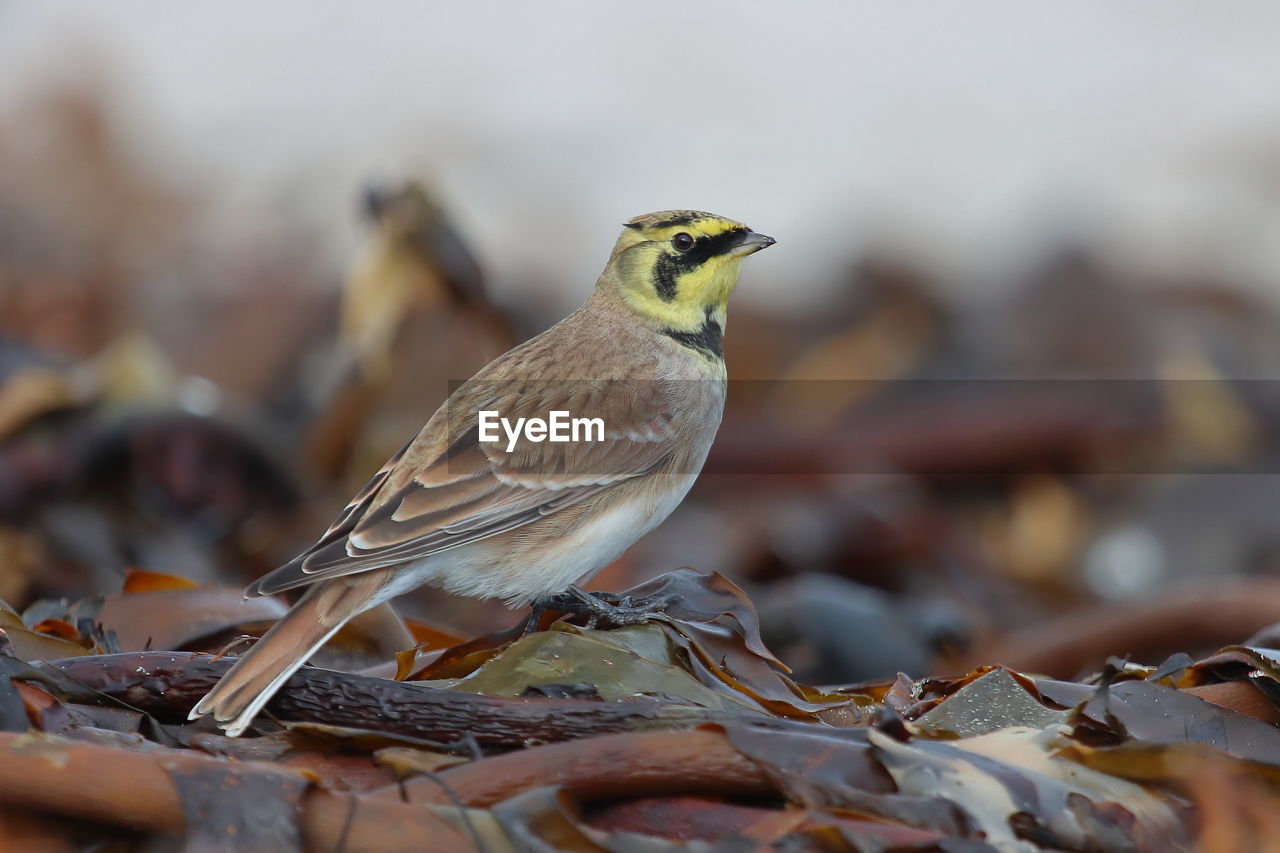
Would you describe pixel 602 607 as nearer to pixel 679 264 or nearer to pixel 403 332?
pixel 679 264

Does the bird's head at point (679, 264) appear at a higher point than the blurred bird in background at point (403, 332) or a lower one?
higher

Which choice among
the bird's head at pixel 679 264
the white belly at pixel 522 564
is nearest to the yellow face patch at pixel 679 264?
the bird's head at pixel 679 264

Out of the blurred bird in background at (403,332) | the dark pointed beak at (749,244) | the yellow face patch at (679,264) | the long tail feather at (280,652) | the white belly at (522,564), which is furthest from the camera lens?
the blurred bird in background at (403,332)

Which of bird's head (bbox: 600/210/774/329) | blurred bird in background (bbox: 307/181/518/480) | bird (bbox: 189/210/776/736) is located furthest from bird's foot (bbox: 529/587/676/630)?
blurred bird in background (bbox: 307/181/518/480)

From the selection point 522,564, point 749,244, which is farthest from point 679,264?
point 522,564

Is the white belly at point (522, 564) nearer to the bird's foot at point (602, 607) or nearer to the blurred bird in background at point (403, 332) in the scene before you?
the bird's foot at point (602, 607)

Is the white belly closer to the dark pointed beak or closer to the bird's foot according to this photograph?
the bird's foot
